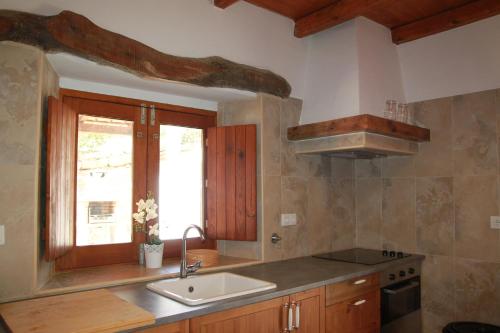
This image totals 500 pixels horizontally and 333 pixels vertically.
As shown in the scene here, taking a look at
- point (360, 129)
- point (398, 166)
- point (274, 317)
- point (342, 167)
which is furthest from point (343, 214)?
point (274, 317)

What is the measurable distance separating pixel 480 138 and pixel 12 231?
287cm

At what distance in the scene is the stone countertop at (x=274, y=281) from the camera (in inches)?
64.7

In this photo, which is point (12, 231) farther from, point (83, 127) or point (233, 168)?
A: point (233, 168)

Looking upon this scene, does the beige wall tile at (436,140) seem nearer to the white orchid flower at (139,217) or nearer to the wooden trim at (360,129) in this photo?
the wooden trim at (360,129)

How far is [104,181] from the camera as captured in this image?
2.39 metres

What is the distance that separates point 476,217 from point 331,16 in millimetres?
1710

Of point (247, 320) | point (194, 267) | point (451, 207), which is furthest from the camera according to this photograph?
point (451, 207)

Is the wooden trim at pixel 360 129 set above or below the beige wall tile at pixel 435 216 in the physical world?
above

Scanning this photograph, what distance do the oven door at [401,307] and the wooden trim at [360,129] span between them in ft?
3.50

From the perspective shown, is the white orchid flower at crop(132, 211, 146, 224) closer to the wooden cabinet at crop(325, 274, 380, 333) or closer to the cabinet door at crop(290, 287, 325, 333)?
the cabinet door at crop(290, 287, 325, 333)

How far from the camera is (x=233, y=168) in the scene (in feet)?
8.93

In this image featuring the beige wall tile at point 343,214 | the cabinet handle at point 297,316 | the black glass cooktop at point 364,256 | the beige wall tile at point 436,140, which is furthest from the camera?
the beige wall tile at point 343,214

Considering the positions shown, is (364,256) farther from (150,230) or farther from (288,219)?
(150,230)

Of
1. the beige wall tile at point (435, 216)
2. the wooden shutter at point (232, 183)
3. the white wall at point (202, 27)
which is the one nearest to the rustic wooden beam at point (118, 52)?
the white wall at point (202, 27)
